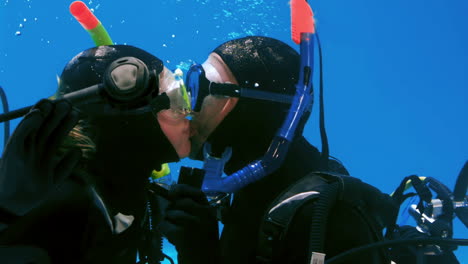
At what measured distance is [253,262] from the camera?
233 centimetres

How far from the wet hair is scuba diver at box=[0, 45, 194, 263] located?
0.37 meters

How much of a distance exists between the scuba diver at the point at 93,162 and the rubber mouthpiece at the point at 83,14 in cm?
82

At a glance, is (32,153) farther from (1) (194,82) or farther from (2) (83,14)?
(2) (83,14)

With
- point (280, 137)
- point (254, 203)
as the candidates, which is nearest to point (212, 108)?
point (280, 137)

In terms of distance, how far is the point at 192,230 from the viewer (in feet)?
5.91

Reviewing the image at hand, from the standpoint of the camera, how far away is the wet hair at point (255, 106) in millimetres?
2402

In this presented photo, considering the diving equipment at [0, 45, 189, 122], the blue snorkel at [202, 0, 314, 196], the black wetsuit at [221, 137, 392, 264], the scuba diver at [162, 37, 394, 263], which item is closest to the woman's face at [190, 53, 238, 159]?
the scuba diver at [162, 37, 394, 263]

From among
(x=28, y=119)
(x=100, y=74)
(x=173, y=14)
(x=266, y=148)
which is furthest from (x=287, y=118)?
(x=173, y=14)

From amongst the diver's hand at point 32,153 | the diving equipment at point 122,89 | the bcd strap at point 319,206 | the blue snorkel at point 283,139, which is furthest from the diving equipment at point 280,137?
the diver's hand at point 32,153

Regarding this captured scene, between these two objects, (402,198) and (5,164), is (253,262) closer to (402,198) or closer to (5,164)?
(402,198)

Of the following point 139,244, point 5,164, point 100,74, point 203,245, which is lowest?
point 139,244

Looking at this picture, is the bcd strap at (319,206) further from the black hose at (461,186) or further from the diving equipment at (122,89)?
the black hose at (461,186)

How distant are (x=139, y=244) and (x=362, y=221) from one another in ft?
5.06

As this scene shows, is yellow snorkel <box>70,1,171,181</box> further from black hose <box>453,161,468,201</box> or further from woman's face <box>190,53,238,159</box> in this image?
black hose <box>453,161,468,201</box>
